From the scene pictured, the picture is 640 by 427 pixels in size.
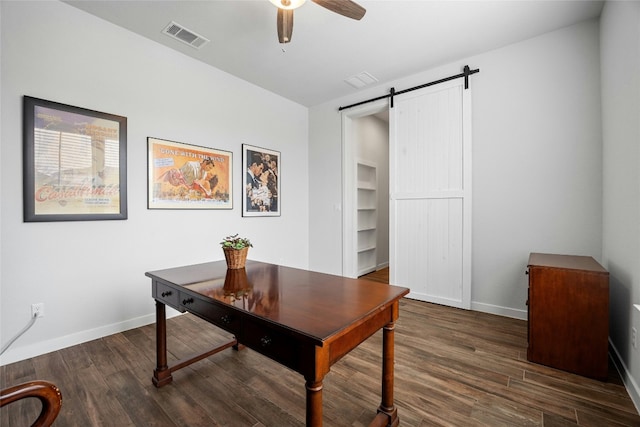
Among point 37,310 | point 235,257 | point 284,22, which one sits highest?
point 284,22

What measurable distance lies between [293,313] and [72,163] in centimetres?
248

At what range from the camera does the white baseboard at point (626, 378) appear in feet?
5.29

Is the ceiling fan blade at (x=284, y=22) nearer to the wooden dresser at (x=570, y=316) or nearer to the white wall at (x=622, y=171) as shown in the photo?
the white wall at (x=622, y=171)

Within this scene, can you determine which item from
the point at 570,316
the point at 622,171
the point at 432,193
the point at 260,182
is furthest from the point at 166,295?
the point at 622,171

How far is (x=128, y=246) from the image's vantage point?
273 centimetres

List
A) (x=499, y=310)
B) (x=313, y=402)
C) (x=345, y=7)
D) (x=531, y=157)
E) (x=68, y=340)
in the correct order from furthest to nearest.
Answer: (x=499, y=310) < (x=531, y=157) < (x=68, y=340) < (x=345, y=7) < (x=313, y=402)

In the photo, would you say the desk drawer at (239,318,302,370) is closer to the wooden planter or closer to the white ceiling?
the wooden planter

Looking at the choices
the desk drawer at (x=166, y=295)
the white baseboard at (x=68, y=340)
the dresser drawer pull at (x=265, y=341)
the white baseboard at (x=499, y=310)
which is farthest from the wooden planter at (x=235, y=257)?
the white baseboard at (x=499, y=310)

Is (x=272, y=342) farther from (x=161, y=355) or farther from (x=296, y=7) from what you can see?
(x=296, y=7)

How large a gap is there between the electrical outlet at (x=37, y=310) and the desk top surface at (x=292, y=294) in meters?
1.27

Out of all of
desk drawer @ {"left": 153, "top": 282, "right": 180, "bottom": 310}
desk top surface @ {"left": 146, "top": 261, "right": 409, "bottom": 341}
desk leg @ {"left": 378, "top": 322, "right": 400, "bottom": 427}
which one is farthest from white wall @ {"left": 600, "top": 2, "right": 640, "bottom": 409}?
desk drawer @ {"left": 153, "top": 282, "right": 180, "bottom": 310}

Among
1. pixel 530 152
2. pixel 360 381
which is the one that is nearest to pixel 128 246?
pixel 360 381

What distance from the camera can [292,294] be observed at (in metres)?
1.42

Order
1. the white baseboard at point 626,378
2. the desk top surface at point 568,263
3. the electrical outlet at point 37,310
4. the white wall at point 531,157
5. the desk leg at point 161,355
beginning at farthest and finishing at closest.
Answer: the white wall at point 531,157, the electrical outlet at point 37,310, the desk top surface at point 568,263, the desk leg at point 161,355, the white baseboard at point 626,378
